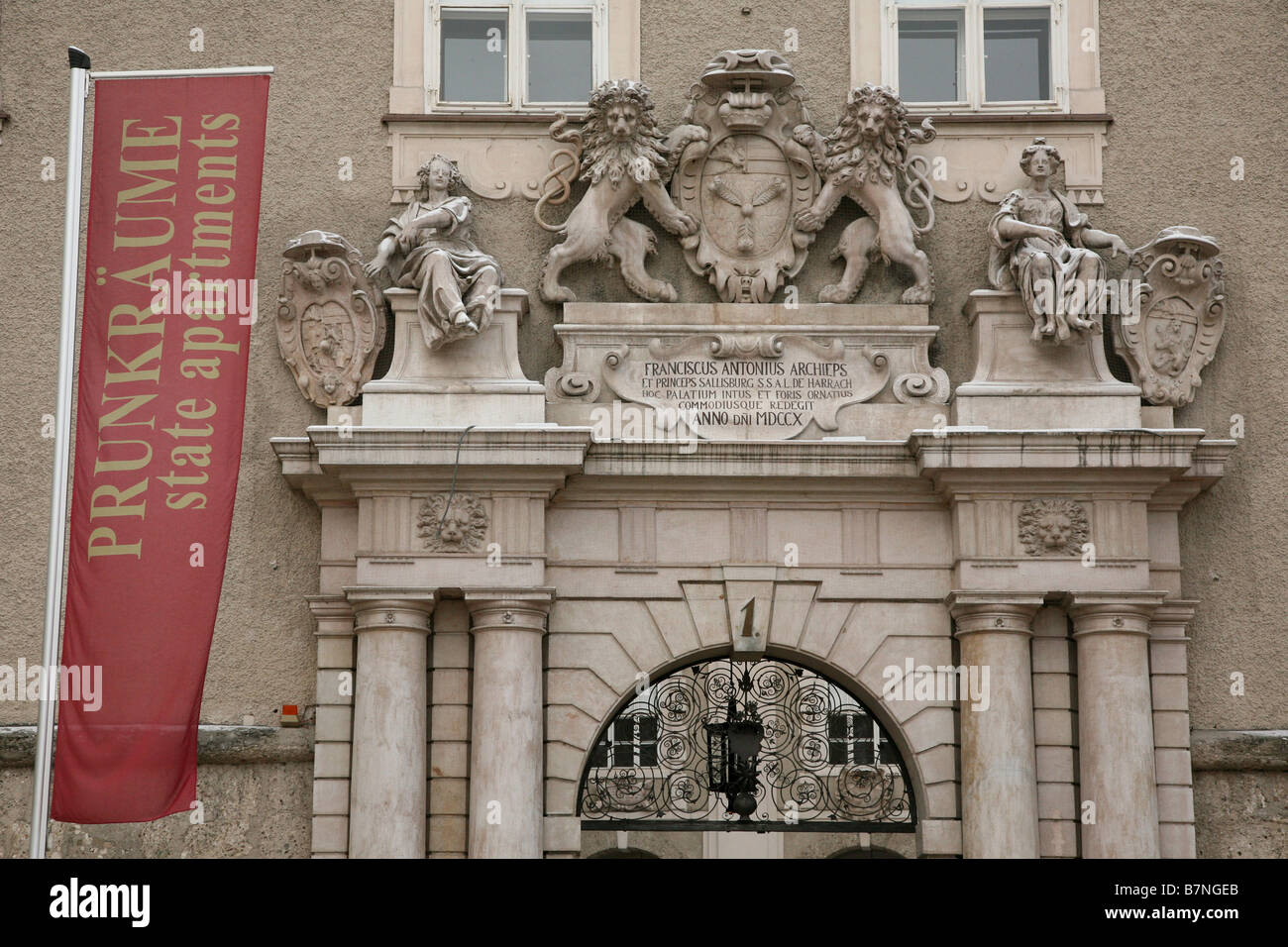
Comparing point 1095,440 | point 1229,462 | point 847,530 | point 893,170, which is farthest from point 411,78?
point 1229,462

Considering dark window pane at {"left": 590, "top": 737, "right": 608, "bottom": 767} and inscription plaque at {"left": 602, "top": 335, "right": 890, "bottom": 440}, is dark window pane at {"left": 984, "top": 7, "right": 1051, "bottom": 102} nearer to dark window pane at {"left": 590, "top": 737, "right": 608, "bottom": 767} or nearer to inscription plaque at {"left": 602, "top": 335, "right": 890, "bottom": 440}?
inscription plaque at {"left": 602, "top": 335, "right": 890, "bottom": 440}

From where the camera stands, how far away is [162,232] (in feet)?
42.5

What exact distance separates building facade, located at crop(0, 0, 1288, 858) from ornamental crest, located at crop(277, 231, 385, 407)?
3 centimetres

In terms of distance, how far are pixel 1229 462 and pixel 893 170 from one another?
3.38m

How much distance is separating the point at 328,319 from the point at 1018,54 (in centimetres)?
588

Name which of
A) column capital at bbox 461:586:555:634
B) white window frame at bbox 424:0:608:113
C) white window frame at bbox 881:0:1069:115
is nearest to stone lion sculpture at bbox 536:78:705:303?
white window frame at bbox 424:0:608:113

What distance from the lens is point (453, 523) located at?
14336 mm

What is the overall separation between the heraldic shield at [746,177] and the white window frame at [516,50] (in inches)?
36.6

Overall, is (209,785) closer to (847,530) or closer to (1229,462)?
(847,530)

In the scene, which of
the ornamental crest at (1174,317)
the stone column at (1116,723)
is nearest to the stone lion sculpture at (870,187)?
the ornamental crest at (1174,317)

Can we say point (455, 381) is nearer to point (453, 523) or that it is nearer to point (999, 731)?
point (453, 523)

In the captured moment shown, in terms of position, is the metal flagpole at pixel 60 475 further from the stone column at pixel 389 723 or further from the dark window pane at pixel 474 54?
the dark window pane at pixel 474 54

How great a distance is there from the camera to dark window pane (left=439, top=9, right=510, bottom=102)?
15.6 meters

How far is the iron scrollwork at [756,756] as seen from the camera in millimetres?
14539
